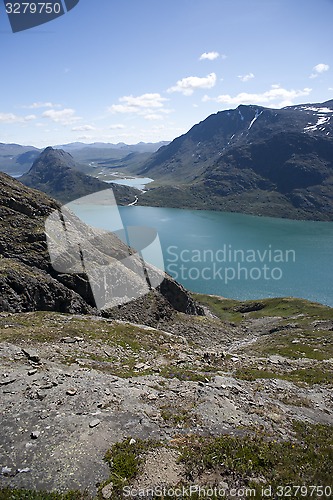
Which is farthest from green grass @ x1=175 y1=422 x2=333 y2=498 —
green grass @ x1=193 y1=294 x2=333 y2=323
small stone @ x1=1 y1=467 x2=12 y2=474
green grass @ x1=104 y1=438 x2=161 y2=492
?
green grass @ x1=193 y1=294 x2=333 y2=323

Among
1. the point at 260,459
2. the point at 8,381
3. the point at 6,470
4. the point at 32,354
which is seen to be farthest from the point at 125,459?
the point at 32,354

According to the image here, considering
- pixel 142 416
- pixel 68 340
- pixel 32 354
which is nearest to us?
pixel 142 416

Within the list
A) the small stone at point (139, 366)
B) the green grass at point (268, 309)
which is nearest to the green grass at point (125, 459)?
the small stone at point (139, 366)

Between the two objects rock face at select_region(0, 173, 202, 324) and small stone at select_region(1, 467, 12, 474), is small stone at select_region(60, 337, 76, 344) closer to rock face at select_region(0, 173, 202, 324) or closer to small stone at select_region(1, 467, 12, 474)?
rock face at select_region(0, 173, 202, 324)

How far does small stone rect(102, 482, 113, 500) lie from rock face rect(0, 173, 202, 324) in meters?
30.5

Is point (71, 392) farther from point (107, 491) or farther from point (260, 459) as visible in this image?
point (260, 459)

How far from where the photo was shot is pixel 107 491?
47.2ft

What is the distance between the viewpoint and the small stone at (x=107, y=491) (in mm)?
14141

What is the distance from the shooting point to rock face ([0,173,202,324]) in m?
43.5

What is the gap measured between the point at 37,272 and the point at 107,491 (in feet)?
126

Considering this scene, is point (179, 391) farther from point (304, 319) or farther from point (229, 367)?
point (304, 319)

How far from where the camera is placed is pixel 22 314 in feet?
129

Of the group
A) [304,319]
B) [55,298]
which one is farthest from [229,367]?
[304,319]

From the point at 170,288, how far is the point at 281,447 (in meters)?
58.5
